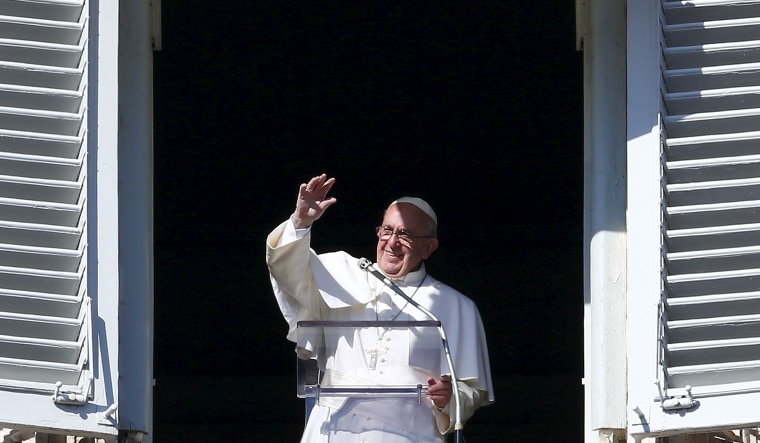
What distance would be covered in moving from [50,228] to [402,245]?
105cm

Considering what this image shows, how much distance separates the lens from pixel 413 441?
4.32 metres

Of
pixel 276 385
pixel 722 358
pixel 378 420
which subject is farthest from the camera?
pixel 276 385

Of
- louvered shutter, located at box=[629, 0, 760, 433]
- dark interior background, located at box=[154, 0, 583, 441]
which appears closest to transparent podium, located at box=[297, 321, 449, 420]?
louvered shutter, located at box=[629, 0, 760, 433]

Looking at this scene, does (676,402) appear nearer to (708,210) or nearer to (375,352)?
(708,210)

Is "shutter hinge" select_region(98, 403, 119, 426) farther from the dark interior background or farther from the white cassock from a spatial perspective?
the dark interior background

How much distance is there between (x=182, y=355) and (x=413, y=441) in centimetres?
314

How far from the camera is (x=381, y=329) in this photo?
4.43 m

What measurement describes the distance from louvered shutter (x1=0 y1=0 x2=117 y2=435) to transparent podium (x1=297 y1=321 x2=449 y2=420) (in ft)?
1.80

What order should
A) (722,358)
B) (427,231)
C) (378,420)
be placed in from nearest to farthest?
(722,358) < (378,420) < (427,231)

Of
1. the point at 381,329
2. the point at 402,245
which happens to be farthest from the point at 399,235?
the point at 381,329

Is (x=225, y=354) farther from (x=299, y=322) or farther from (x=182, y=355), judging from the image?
(x=299, y=322)

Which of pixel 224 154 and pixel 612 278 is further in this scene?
pixel 224 154

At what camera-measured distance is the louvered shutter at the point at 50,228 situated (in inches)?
154

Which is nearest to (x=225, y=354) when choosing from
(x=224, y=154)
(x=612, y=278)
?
(x=224, y=154)
